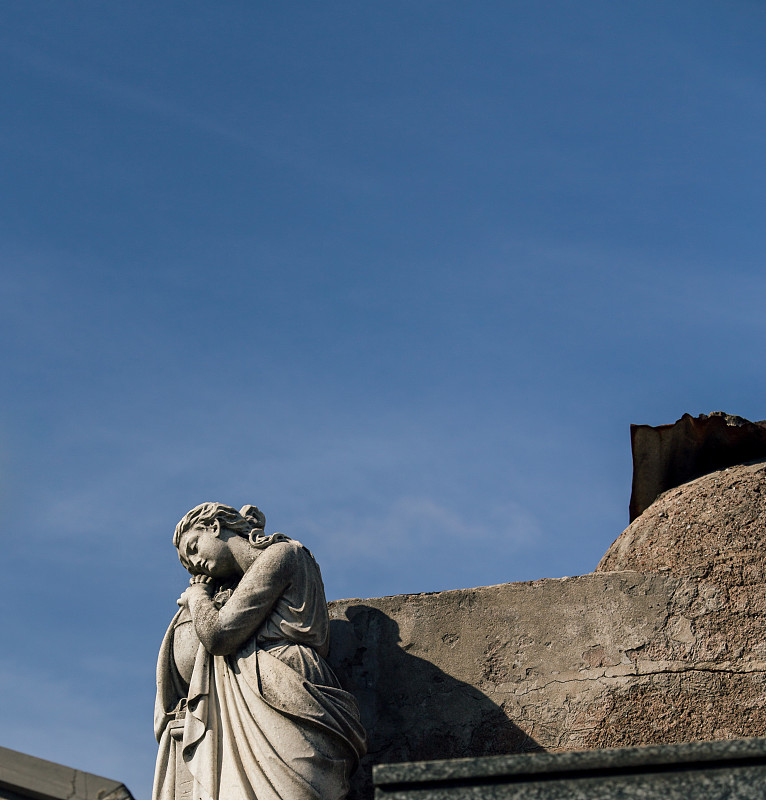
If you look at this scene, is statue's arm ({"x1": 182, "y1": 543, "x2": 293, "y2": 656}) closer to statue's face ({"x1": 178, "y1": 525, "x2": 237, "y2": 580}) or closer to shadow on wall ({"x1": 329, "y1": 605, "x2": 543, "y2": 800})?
statue's face ({"x1": 178, "y1": 525, "x2": 237, "y2": 580})

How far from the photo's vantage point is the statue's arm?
6.75m

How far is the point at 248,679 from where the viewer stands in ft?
21.7

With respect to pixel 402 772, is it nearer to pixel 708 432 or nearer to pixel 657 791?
pixel 657 791

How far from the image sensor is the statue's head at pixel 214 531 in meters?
7.17

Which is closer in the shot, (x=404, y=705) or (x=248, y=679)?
(x=248, y=679)

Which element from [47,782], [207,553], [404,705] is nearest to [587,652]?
[404,705]

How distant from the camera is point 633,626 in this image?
7.22 m

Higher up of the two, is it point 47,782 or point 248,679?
point 248,679

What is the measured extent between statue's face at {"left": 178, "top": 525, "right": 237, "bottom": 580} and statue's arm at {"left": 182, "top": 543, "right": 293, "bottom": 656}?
200mm

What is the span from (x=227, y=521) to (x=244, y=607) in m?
0.66

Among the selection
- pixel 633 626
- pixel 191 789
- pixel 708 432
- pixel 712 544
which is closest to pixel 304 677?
pixel 191 789

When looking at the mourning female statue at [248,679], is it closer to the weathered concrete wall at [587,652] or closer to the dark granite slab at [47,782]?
the weathered concrete wall at [587,652]

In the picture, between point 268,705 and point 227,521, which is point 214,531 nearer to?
point 227,521

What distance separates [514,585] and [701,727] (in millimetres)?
1270
